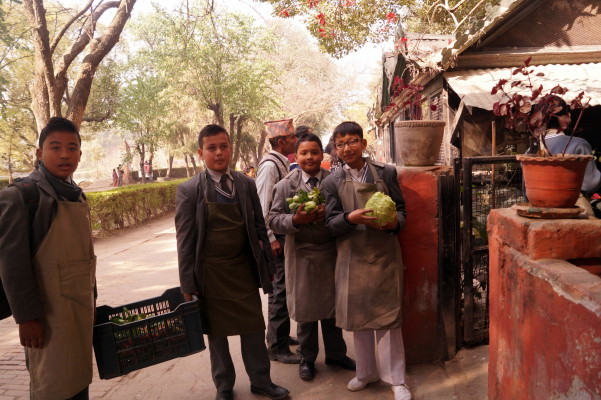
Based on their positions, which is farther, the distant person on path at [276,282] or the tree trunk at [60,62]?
the tree trunk at [60,62]

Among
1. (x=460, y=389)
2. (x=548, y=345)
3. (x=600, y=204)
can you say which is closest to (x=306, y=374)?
(x=460, y=389)

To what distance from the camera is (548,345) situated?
1752 millimetres

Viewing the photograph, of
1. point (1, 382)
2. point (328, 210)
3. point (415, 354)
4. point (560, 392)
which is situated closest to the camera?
point (560, 392)

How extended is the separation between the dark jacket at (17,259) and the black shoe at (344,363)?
8.01 ft

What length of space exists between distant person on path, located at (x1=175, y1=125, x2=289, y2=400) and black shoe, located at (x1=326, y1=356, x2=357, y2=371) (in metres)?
0.61

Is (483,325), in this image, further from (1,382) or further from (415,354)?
(1,382)

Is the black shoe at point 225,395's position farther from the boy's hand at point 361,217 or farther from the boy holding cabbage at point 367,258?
the boy's hand at point 361,217

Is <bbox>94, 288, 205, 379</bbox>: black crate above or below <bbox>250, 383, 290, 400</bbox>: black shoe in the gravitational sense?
above

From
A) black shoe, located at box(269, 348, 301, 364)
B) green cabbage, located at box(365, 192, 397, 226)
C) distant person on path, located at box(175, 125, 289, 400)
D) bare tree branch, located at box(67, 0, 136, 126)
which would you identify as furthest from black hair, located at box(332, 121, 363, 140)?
bare tree branch, located at box(67, 0, 136, 126)

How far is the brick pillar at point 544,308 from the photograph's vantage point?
1.52 meters

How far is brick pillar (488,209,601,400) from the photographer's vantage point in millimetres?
1516

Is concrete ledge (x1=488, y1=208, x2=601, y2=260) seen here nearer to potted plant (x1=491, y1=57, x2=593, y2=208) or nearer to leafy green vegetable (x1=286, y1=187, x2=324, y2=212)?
potted plant (x1=491, y1=57, x2=593, y2=208)

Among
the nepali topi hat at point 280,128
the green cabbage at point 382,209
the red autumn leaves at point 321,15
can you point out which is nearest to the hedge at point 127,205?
the red autumn leaves at point 321,15

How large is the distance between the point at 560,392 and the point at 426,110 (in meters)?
11.0
